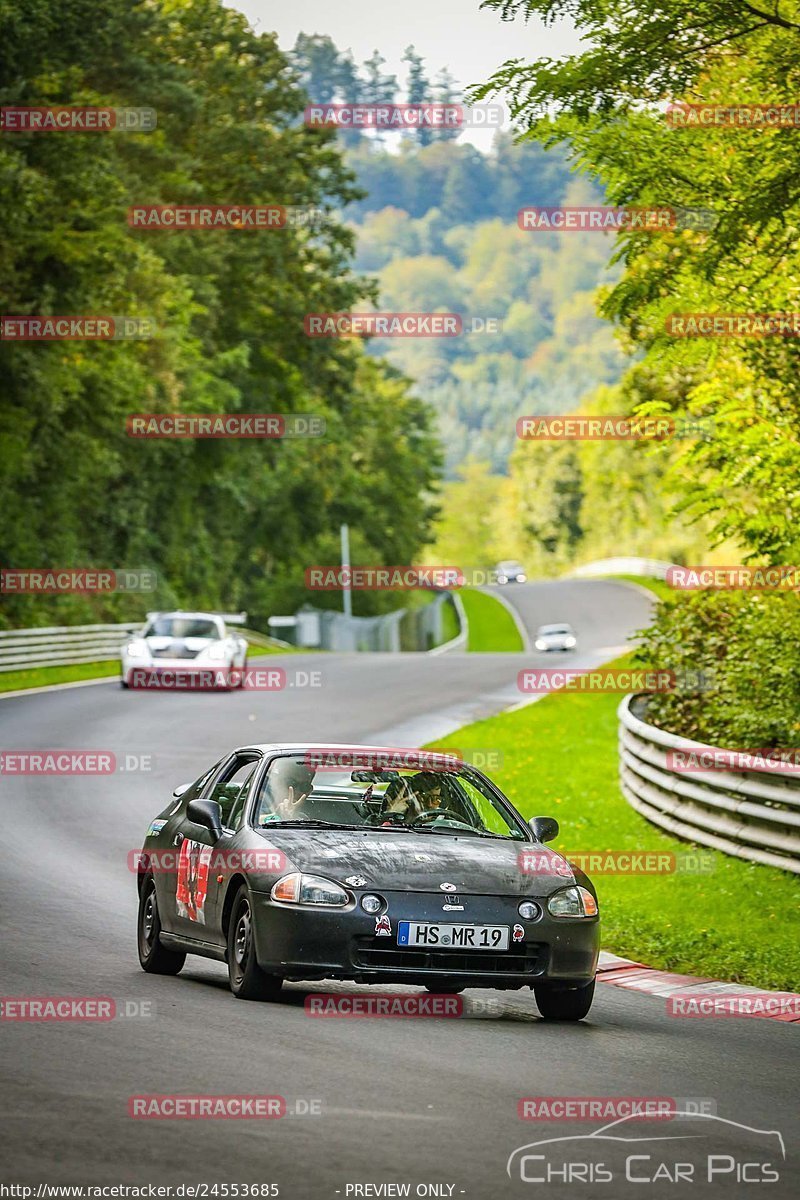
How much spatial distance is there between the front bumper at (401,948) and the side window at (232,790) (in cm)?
113

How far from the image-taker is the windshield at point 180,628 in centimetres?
3850

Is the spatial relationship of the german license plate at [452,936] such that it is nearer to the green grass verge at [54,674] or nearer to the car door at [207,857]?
the car door at [207,857]

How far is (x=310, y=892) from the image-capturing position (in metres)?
9.25

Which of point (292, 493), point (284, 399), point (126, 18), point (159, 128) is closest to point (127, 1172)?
point (126, 18)

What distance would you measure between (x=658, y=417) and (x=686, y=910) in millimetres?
7735

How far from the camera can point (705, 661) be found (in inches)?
835

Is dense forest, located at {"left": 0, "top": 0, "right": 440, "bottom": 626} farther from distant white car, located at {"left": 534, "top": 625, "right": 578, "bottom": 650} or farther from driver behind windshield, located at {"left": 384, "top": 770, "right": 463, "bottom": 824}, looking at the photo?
driver behind windshield, located at {"left": 384, "top": 770, "right": 463, "bottom": 824}

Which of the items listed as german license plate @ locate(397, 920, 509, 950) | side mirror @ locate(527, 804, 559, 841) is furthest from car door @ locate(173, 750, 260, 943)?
side mirror @ locate(527, 804, 559, 841)

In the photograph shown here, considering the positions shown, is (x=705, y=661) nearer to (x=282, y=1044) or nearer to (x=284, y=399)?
(x=282, y=1044)

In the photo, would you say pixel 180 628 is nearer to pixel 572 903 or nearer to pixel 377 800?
pixel 377 800

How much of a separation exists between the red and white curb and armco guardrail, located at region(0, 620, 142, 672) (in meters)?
28.4

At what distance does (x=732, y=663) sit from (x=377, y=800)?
9892mm

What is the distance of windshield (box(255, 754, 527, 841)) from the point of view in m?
10.1

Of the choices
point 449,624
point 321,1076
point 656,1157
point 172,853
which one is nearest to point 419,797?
point 172,853
